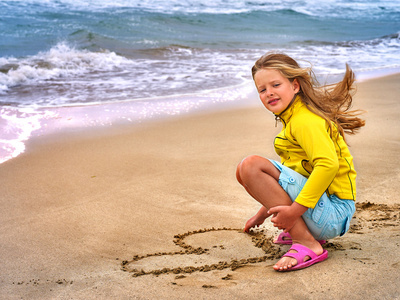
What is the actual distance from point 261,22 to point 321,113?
1869 centimetres

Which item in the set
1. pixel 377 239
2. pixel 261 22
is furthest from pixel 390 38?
pixel 377 239

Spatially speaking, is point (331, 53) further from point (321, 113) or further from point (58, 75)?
point (321, 113)

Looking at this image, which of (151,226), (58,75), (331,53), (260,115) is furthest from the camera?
(331,53)

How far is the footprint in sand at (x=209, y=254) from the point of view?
2418mm

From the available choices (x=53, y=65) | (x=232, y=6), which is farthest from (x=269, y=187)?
(x=232, y=6)

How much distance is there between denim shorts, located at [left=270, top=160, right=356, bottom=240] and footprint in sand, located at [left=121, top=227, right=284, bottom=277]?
0.27 m

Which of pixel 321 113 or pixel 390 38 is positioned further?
pixel 390 38

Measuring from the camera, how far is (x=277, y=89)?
2.46 metres

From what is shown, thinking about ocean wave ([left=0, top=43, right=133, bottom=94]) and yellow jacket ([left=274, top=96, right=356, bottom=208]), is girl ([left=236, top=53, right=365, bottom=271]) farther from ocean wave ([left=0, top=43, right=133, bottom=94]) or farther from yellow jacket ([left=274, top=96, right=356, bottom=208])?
ocean wave ([left=0, top=43, right=133, bottom=94])

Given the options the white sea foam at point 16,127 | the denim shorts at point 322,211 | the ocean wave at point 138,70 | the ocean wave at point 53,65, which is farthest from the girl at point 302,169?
the ocean wave at point 53,65

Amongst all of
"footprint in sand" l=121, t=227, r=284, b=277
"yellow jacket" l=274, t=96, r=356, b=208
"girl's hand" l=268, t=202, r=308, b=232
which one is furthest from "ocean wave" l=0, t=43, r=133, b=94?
"girl's hand" l=268, t=202, r=308, b=232

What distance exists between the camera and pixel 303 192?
229cm

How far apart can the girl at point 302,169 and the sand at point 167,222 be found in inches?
6.4

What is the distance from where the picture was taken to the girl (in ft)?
7.48
